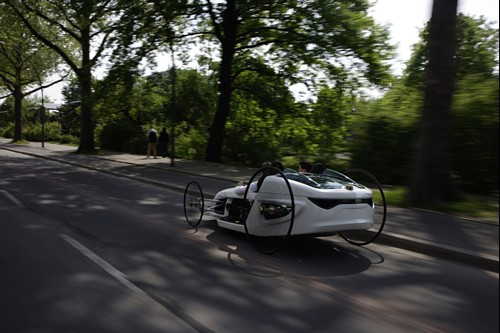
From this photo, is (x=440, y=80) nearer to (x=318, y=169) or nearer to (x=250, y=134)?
(x=318, y=169)

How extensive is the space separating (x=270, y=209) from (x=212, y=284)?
1493 mm

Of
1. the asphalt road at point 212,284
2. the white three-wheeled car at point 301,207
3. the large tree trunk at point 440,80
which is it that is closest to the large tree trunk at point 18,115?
the asphalt road at point 212,284

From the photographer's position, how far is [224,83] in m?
22.1

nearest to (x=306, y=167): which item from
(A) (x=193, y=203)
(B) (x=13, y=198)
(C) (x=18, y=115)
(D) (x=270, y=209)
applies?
(D) (x=270, y=209)

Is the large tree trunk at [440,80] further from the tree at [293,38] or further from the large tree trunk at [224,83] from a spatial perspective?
the large tree trunk at [224,83]

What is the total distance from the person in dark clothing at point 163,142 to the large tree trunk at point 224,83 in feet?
17.2

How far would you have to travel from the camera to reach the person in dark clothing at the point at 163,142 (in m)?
26.9

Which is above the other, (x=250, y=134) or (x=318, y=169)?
(x=250, y=134)

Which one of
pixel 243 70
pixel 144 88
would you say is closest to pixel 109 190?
pixel 243 70

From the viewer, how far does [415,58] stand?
1211 inches

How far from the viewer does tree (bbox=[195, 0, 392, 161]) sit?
18.1 m

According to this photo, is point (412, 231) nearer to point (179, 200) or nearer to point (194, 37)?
point (179, 200)

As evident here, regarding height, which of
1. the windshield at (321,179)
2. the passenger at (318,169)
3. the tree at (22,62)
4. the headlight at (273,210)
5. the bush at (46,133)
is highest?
the tree at (22,62)

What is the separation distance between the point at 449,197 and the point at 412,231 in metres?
0.93
